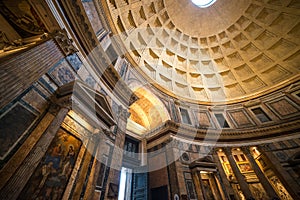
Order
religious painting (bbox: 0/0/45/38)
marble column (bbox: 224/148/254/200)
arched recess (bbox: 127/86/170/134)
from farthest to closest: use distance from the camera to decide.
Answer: arched recess (bbox: 127/86/170/134)
marble column (bbox: 224/148/254/200)
religious painting (bbox: 0/0/45/38)

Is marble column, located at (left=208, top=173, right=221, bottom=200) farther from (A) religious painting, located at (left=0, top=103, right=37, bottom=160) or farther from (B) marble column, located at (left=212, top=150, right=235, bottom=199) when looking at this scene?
(A) religious painting, located at (left=0, top=103, right=37, bottom=160)

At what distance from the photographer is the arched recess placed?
1167cm

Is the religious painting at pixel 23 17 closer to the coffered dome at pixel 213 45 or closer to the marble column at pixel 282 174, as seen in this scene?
the coffered dome at pixel 213 45

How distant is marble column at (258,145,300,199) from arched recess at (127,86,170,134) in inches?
305

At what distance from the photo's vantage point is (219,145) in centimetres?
1144

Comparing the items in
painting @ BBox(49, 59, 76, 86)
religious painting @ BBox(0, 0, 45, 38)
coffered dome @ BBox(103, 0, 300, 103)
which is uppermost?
coffered dome @ BBox(103, 0, 300, 103)

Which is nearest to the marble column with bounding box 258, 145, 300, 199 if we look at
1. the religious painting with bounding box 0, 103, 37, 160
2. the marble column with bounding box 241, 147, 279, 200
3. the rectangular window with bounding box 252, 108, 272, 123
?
the marble column with bounding box 241, 147, 279, 200

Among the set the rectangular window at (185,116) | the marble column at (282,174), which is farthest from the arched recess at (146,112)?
the marble column at (282,174)

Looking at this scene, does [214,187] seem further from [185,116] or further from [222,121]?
[222,121]

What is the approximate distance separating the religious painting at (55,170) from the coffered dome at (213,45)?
843cm

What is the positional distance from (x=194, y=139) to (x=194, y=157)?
1.63 m

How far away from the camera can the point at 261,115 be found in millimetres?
12992

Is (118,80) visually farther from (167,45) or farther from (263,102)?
(263,102)

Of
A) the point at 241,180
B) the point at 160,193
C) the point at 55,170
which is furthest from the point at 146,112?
the point at 55,170
